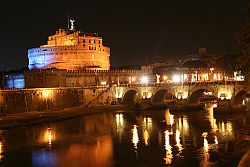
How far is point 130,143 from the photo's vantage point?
2850 centimetres

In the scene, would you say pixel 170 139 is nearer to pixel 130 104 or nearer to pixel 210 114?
pixel 210 114

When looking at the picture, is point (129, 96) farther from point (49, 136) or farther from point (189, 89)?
point (49, 136)

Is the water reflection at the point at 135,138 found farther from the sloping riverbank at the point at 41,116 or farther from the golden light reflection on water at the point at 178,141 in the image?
the sloping riverbank at the point at 41,116

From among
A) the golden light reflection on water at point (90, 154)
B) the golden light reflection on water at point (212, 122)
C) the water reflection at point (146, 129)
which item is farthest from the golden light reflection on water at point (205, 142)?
the golden light reflection on water at point (90, 154)

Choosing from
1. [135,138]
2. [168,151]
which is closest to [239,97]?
[135,138]

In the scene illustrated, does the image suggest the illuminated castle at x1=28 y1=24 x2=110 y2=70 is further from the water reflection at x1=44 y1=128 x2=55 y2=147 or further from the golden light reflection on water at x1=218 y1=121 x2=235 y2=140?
the golden light reflection on water at x1=218 y1=121 x2=235 y2=140

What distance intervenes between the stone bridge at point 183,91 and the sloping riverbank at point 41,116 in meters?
7.14

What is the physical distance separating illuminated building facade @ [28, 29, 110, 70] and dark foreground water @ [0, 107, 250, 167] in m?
26.6

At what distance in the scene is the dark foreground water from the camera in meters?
23.0

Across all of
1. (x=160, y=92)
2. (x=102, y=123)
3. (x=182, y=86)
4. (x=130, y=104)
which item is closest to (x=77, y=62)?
(x=130, y=104)

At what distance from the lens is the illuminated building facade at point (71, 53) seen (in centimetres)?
6619

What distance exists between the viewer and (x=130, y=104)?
6044 centimetres

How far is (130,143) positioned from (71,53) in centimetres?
4101

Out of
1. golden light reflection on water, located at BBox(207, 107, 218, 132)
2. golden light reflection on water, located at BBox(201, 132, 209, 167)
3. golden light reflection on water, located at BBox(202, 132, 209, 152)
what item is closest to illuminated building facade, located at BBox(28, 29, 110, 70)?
golden light reflection on water, located at BBox(207, 107, 218, 132)
